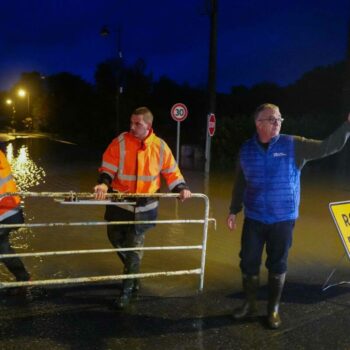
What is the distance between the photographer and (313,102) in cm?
3067

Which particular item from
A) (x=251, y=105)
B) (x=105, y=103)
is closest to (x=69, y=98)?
(x=105, y=103)

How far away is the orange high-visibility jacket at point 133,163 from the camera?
4.32m

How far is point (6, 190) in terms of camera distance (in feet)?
13.9

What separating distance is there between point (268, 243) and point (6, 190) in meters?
2.41

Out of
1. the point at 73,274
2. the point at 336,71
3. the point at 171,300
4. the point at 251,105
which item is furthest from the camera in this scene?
the point at 251,105

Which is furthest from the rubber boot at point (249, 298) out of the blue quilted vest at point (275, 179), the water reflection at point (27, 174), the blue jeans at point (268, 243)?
the water reflection at point (27, 174)

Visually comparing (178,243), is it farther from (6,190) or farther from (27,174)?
(27,174)

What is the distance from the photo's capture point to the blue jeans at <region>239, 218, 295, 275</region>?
402 cm

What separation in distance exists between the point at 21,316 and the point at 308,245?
4230mm

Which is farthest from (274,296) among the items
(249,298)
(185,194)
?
(185,194)

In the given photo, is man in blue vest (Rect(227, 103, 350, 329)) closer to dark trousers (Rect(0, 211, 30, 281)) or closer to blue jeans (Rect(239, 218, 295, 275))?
blue jeans (Rect(239, 218, 295, 275))

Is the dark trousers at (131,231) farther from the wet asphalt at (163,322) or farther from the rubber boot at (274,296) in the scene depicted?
the rubber boot at (274,296)

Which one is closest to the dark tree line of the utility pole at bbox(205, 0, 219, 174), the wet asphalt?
the utility pole at bbox(205, 0, 219, 174)

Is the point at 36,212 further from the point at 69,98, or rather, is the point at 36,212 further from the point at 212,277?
the point at 69,98
